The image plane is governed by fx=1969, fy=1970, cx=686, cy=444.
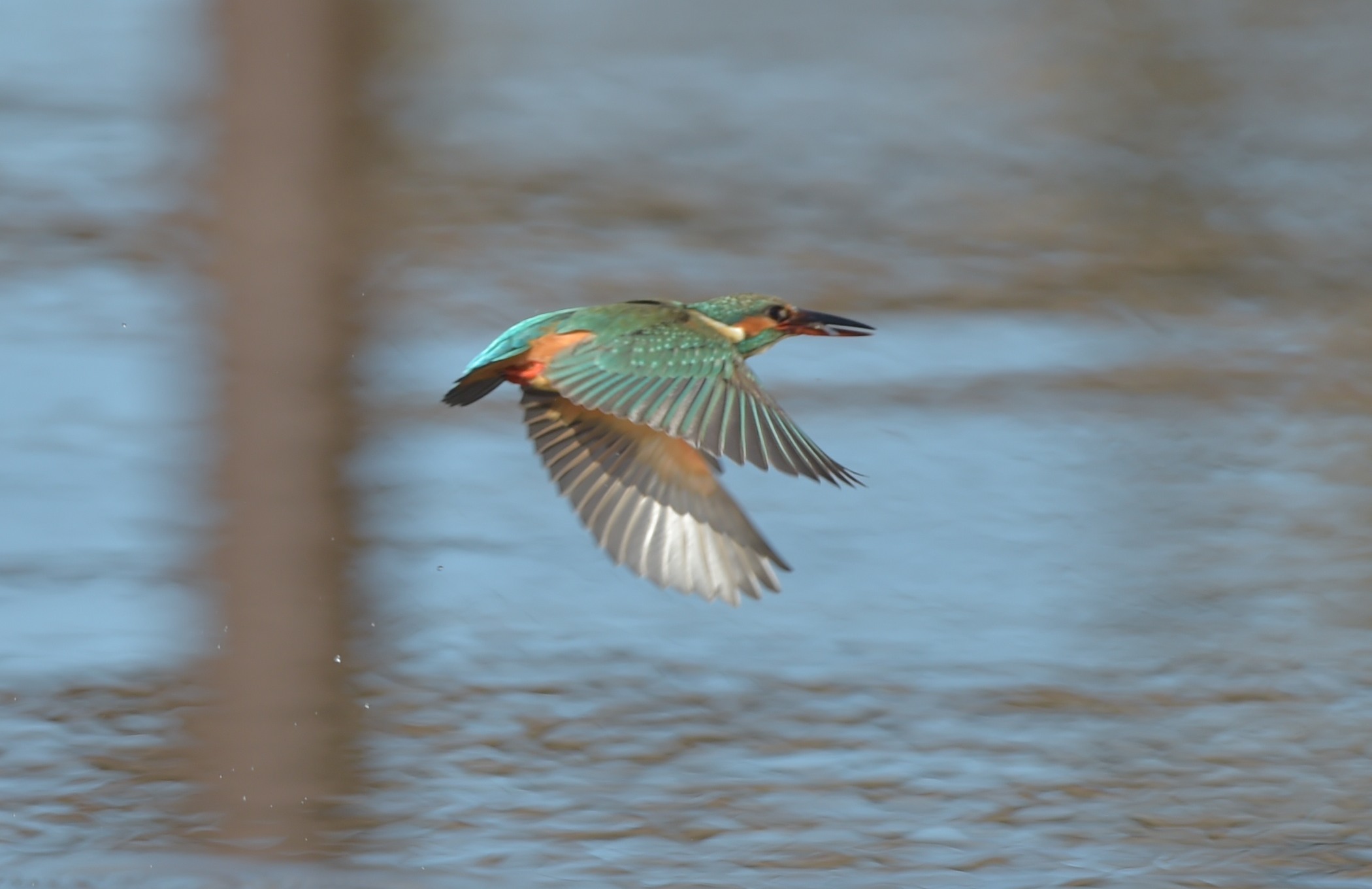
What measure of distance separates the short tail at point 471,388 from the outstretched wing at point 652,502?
81mm

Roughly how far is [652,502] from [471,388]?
23cm

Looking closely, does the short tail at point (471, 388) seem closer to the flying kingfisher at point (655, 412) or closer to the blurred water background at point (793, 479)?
the flying kingfisher at point (655, 412)

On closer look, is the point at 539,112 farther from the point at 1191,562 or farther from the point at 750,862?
the point at 750,862

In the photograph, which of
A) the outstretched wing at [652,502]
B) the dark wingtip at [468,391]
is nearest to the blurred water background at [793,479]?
the outstretched wing at [652,502]

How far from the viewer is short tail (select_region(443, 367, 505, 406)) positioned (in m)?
1.98

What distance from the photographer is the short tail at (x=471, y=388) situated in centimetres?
198

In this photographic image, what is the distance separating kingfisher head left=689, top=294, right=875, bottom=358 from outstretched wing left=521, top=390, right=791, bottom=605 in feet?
0.45

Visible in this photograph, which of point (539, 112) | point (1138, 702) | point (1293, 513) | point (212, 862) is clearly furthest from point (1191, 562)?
point (539, 112)

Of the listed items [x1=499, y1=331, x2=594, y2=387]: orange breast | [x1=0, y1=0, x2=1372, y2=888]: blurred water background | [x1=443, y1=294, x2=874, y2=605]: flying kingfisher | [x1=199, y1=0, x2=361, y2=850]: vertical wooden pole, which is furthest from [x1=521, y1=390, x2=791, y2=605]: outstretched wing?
[x1=199, y1=0, x2=361, y2=850]: vertical wooden pole

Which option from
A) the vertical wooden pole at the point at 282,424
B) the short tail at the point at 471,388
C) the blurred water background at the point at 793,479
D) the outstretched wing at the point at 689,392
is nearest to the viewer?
the outstretched wing at the point at 689,392

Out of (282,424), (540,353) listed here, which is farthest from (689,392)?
(282,424)

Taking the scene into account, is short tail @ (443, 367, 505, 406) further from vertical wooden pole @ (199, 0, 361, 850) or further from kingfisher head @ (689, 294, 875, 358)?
vertical wooden pole @ (199, 0, 361, 850)

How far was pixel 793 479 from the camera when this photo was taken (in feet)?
10.4

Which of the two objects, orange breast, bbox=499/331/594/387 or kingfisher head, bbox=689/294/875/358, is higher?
kingfisher head, bbox=689/294/875/358
